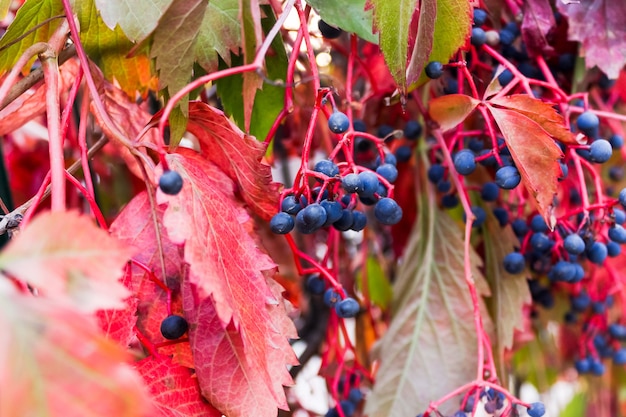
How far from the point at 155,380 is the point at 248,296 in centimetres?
10

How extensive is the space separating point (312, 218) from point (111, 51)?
297mm

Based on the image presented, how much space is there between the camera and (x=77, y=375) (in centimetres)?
28

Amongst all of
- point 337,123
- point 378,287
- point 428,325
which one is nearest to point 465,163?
point 337,123

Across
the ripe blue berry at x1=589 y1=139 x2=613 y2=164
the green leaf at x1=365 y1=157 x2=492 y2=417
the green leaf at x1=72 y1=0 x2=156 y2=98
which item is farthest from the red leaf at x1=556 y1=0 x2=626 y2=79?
the green leaf at x1=72 y1=0 x2=156 y2=98

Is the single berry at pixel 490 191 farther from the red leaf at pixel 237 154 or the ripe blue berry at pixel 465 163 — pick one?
the red leaf at pixel 237 154

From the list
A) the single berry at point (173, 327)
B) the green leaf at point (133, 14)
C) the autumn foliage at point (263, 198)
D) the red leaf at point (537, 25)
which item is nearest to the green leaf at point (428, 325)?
the autumn foliage at point (263, 198)

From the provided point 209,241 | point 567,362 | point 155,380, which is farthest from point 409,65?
point 567,362

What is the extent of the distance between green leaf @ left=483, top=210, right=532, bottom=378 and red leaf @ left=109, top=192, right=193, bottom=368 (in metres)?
0.40

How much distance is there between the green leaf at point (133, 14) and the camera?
0.55m

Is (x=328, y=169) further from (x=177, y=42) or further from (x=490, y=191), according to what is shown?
(x=490, y=191)

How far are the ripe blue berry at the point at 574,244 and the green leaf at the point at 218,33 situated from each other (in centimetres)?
38

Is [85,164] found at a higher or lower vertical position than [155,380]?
higher

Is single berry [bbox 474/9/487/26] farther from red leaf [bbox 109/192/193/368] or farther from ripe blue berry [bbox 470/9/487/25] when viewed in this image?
red leaf [bbox 109/192/193/368]

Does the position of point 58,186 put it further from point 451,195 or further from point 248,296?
point 451,195
